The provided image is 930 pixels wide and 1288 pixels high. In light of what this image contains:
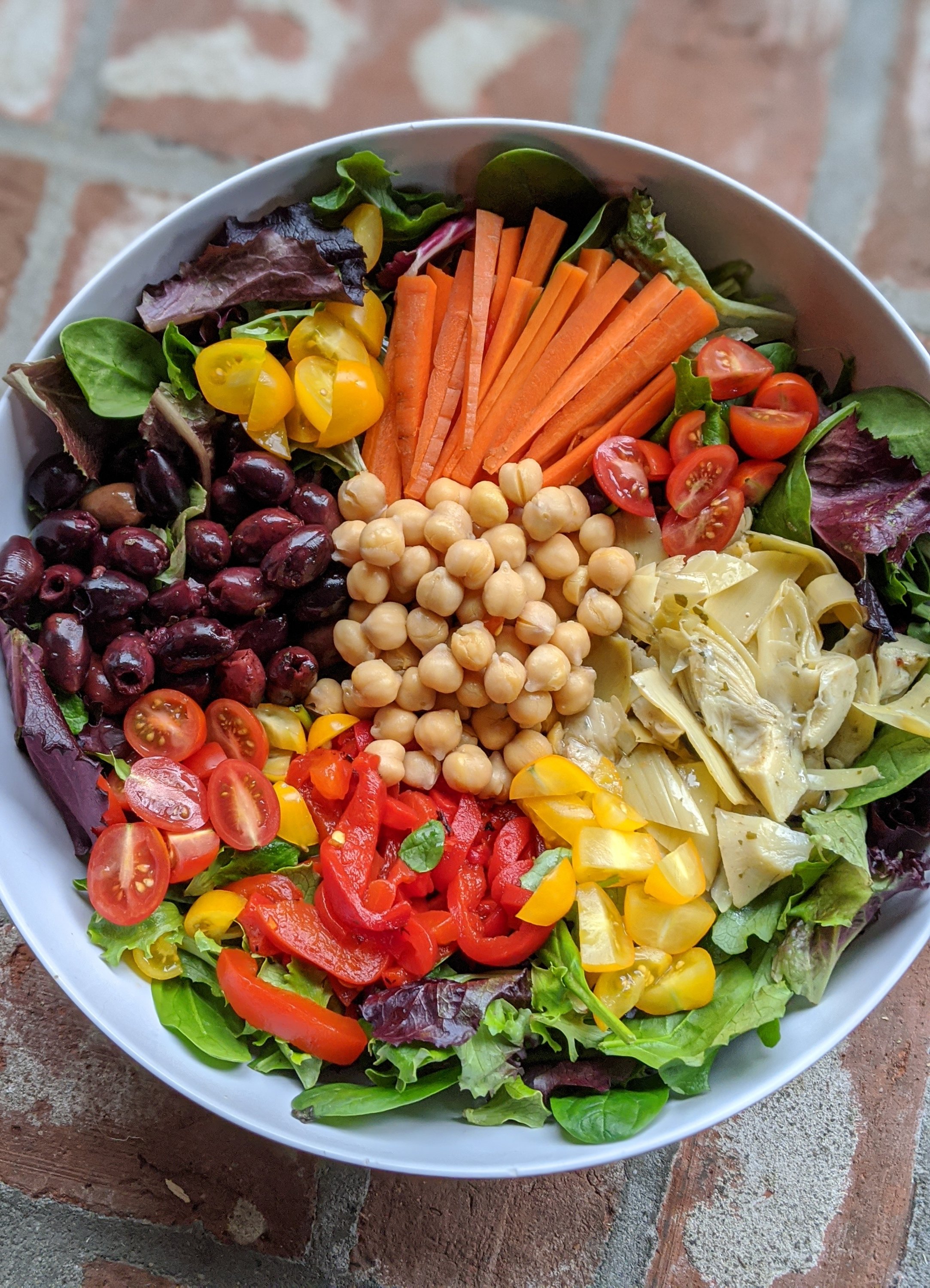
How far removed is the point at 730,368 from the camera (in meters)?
1.86

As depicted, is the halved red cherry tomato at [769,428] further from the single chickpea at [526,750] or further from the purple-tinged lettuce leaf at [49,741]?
the purple-tinged lettuce leaf at [49,741]

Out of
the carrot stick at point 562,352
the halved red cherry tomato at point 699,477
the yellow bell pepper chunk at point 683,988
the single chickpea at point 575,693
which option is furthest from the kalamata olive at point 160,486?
the yellow bell pepper chunk at point 683,988

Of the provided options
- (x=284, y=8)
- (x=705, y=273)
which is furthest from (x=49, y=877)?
(x=284, y=8)

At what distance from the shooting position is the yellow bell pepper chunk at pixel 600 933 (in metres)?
1.68

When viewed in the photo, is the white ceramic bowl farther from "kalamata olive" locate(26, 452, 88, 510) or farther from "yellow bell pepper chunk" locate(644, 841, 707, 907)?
"yellow bell pepper chunk" locate(644, 841, 707, 907)

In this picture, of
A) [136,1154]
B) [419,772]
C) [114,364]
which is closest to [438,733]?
[419,772]

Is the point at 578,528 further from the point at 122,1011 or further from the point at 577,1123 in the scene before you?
the point at 122,1011

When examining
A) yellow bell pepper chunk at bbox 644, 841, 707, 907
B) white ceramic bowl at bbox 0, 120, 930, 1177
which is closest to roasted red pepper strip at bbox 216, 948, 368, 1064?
white ceramic bowl at bbox 0, 120, 930, 1177

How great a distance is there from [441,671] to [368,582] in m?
0.21

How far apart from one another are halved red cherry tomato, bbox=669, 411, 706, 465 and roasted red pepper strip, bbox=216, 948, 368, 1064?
1.15m

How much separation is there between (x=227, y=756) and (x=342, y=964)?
1.37 feet

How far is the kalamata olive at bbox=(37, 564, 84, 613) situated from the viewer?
1747 millimetres

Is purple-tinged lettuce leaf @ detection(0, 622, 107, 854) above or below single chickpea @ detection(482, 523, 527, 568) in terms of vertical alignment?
below

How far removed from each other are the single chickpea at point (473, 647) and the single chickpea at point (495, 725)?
0.32ft
